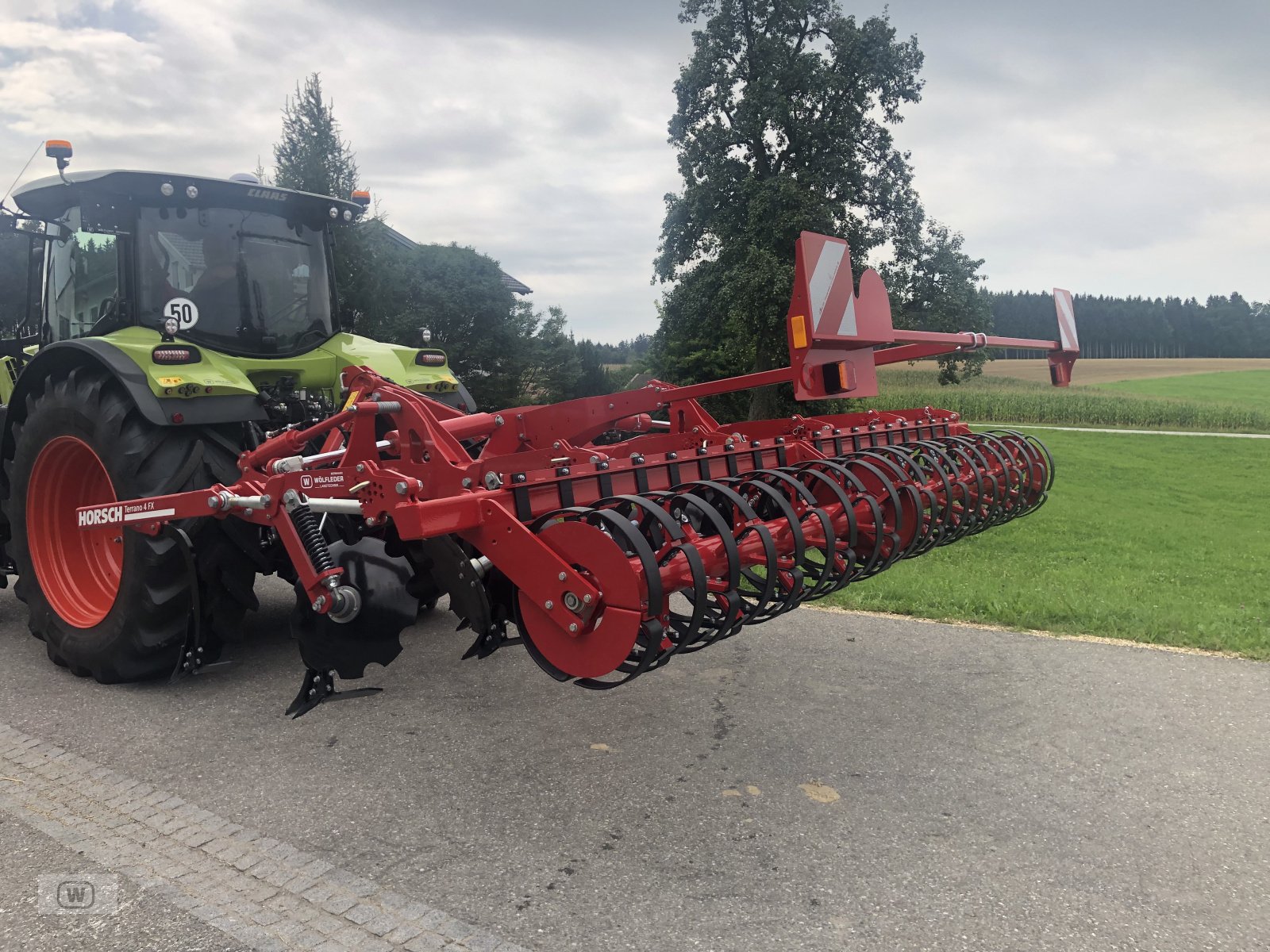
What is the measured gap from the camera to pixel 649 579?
2.70 m

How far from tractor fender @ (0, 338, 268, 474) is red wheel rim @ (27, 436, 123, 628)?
16.6 inches

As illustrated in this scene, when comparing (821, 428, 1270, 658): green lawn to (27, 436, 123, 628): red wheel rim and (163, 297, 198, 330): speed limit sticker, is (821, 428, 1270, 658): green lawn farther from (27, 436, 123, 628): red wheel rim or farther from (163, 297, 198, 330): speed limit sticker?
(27, 436, 123, 628): red wheel rim

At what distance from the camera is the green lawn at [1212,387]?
103 feet

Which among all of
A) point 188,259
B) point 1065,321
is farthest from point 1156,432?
point 188,259

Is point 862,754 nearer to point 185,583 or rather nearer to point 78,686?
point 185,583

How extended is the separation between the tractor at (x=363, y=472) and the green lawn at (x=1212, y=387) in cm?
2887

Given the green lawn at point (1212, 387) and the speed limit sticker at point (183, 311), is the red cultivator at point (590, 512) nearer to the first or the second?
the speed limit sticker at point (183, 311)

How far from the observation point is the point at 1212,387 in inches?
1484

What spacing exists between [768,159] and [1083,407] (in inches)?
515

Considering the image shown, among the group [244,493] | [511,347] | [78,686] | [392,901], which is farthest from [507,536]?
[511,347]

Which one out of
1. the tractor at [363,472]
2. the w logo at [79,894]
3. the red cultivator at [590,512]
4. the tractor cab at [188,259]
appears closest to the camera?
the w logo at [79,894]

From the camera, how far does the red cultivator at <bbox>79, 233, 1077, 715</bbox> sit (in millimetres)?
2828

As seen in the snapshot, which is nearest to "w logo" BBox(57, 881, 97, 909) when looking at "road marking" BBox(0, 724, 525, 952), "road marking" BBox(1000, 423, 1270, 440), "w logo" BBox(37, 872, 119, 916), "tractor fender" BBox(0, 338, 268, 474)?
"w logo" BBox(37, 872, 119, 916)

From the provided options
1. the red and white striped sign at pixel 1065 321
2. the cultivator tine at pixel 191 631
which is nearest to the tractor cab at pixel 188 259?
the cultivator tine at pixel 191 631
